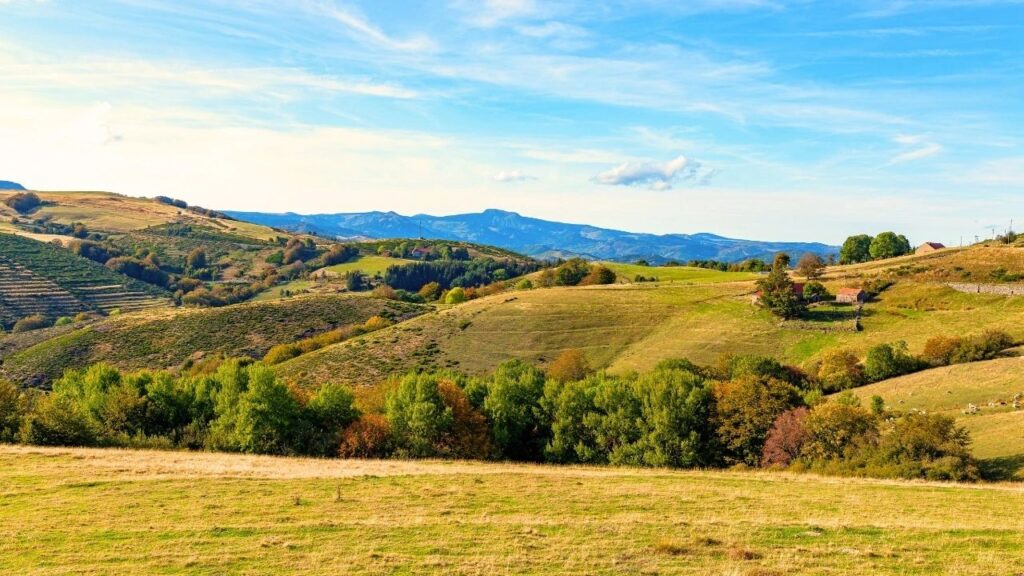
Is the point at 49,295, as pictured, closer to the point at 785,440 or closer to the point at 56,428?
the point at 56,428

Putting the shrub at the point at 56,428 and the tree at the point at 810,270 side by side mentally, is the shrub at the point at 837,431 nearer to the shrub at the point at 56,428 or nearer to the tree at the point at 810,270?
the shrub at the point at 56,428

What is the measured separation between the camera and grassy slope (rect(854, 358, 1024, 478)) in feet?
134

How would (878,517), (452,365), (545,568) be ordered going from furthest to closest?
(452,365) → (878,517) → (545,568)

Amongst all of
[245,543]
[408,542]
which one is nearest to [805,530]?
[408,542]

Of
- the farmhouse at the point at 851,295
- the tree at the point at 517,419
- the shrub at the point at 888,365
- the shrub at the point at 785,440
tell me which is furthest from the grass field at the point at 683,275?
the shrub at the point at 785,440

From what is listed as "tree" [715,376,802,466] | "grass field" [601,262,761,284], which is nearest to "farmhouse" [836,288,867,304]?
"grass field" [601,262,761,284]

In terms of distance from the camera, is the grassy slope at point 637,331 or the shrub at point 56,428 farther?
the grassy slope at point 637,331

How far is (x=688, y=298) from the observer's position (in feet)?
398

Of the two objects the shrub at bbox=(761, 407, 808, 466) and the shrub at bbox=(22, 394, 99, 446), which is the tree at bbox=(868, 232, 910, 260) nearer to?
the shrub at bbox=(761, 407, 808, 466)

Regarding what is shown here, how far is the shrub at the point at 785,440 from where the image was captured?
46625mm

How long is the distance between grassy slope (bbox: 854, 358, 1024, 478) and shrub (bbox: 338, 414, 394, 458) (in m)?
41.3

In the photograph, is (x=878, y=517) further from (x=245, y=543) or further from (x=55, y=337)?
(x=55, y=337)

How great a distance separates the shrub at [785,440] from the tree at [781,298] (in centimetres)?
5797

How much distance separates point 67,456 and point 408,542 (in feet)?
86.9
